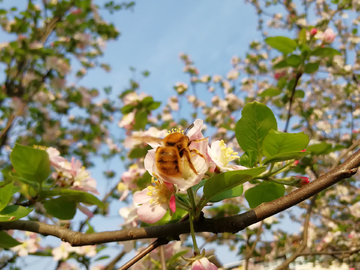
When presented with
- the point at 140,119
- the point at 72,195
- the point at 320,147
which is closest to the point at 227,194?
the point at 72,195

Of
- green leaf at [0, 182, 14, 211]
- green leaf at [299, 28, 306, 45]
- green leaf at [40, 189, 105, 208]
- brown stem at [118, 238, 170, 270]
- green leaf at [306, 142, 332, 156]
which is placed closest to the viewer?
brown stem at [118, 238, 170, 270]

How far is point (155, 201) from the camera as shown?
0.69 metres

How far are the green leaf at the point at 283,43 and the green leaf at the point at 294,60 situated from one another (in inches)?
2.6

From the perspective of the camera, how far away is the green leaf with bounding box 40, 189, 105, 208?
3.35ft

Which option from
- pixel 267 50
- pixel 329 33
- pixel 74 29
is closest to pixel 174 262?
pixel 329 33

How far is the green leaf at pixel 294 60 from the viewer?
175 cm

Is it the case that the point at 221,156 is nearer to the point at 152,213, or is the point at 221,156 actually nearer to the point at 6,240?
the point at 152,213

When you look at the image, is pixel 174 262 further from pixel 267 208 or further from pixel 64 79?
pixel 64 79

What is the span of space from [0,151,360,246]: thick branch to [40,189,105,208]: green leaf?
0.78 feet

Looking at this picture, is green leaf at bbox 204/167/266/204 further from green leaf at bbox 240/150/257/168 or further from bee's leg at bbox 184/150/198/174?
green leaf at bbox 240/150/257/168

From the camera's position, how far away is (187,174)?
Answer: 63 cm

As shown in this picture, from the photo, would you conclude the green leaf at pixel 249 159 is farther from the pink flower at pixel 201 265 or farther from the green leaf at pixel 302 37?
the green leaf at pixel 302 37

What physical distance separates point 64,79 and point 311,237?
4.46 meters

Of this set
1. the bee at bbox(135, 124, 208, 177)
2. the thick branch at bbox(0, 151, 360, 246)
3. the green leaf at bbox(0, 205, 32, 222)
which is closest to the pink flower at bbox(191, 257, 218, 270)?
the thick branch at bbox(0, 151, 360, 246)
